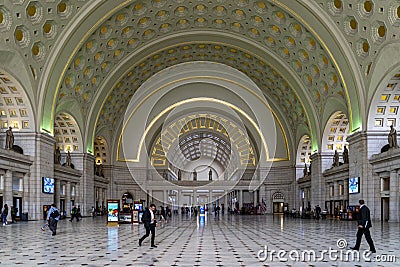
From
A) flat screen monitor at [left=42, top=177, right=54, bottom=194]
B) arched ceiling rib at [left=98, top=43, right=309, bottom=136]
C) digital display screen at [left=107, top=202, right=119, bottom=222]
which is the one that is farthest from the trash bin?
arched ceiling rib at [left=98, top=43, right=309, bottom=136]

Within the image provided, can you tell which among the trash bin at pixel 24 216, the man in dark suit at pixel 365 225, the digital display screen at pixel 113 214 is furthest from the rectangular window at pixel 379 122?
the trash bin at pixel 24 216

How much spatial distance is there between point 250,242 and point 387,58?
17.2 meters

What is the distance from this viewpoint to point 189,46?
46.8 metres

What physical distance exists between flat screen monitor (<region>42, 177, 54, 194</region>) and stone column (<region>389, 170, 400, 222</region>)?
23.1 metres

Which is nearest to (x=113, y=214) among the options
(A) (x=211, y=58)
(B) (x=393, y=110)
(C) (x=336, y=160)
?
(B) (x=393, y=110)

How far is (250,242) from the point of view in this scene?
58.7ft

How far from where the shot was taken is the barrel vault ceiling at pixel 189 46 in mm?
30188

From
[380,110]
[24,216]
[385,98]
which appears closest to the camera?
[385,98]

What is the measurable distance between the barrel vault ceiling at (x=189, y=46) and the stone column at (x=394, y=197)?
5.47m

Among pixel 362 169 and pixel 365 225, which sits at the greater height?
pixel 362 169

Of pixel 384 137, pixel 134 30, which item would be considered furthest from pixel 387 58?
pixel 134 30

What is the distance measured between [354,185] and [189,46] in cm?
2014

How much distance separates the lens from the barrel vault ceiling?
99.0ft

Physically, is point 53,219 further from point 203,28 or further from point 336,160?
point 336,160
